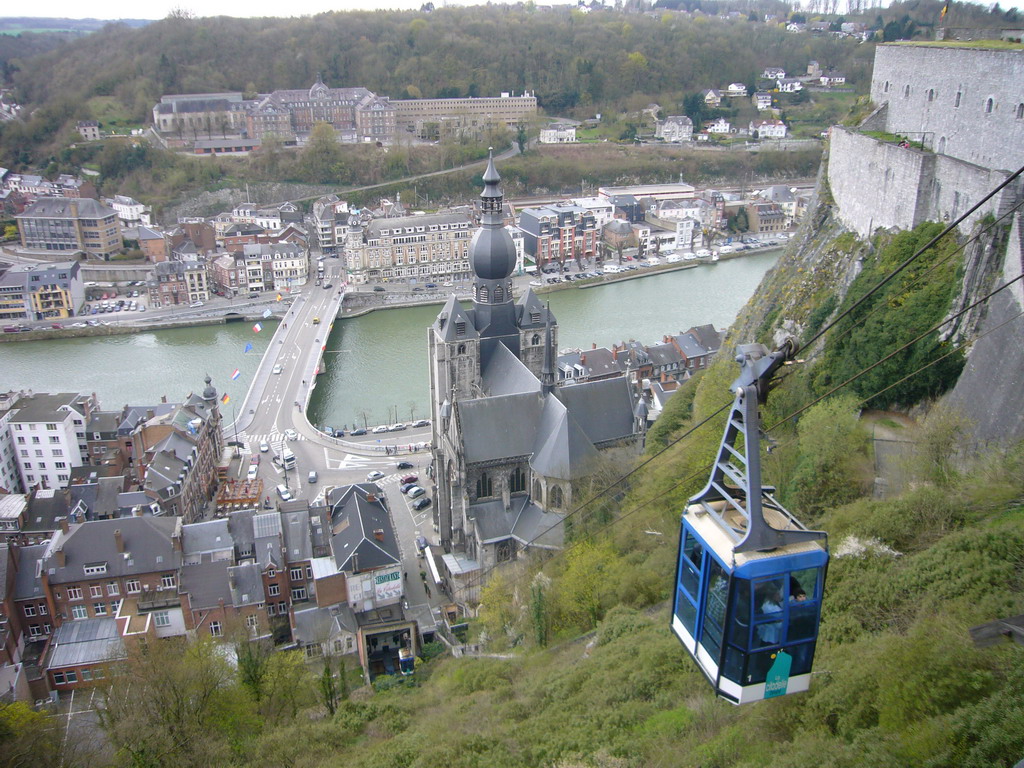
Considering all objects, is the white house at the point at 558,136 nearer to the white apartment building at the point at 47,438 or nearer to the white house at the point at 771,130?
the white house at the point at 771,130

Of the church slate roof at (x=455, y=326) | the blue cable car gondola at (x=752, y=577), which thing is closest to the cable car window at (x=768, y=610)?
the blue cable car gondola at (x=752, y=577)

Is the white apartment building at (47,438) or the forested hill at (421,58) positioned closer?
the white apartment building at (47,438)

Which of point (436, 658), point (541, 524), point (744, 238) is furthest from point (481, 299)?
point (744, 238)

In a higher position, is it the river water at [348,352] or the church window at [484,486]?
the church window at [484,486]

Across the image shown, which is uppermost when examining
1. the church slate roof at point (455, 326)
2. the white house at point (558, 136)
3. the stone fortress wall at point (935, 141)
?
the stone fortress wall at point (935, 141)

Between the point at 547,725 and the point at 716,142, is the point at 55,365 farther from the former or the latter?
the point at 716,142

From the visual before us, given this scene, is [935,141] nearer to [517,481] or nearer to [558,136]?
[517,481]

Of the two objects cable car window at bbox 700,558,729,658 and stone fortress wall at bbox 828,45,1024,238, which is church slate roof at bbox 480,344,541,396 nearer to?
stone fortress wall at bbox 828,45,1024,238
